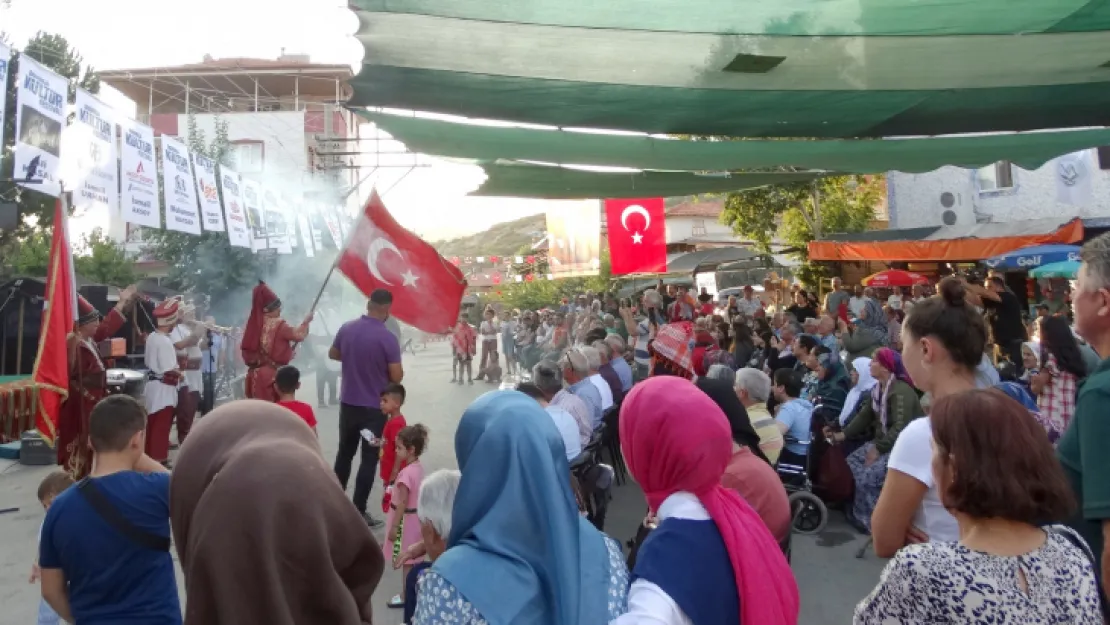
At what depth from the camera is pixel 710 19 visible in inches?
155

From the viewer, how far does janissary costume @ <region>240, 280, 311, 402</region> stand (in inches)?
255

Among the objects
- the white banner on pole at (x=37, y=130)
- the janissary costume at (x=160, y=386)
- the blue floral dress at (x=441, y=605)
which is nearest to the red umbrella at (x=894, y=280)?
the janissary costume at (x=160, y=386)

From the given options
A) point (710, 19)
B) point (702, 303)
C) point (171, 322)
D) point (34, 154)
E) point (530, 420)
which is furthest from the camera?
point (702, 303)

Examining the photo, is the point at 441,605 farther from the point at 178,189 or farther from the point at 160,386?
the point at 178,189

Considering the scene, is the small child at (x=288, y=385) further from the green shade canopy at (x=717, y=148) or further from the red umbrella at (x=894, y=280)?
the red umbrella at (x=894, y=280)

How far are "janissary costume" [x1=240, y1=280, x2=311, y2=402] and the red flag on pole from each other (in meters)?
1.40

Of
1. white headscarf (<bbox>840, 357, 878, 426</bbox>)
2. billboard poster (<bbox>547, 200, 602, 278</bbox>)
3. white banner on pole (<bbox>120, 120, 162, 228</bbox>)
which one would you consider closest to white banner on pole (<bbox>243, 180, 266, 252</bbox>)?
white banner on pole (<bbox>120, 120, 162, 228</bbox>)

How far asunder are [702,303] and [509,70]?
10535mm

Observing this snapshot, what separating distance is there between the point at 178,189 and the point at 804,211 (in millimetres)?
14463

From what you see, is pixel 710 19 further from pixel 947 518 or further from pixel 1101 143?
pixel 1101 143

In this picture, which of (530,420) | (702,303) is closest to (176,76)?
(702,303)

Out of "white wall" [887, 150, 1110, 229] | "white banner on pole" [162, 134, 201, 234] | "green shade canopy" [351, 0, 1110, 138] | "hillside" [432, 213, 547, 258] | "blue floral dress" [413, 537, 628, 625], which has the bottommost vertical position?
"blue floral dress" [413, 537, 628, 625]

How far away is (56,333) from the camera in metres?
6.25

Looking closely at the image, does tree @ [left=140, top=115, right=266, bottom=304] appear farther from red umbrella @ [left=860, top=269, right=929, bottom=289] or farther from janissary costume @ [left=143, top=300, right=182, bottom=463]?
red umbrella @ [left=860, top=269, right=929, bottom=289]
